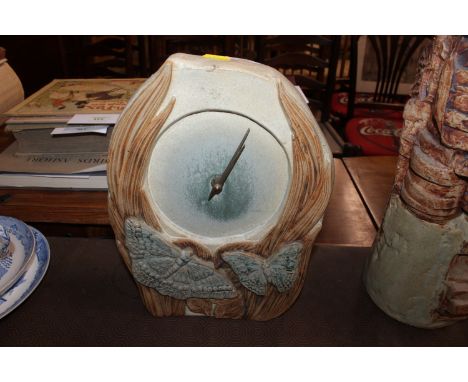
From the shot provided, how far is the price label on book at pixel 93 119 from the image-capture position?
970 millimetres

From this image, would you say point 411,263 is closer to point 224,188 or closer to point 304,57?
point 224,188

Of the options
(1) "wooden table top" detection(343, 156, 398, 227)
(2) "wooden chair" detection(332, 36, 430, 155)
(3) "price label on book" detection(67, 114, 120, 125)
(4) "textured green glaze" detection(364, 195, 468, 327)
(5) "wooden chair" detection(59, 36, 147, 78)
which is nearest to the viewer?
(4) "textured green glaze" detection(364, 195, 468, 327)

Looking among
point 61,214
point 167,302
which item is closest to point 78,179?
point 61,214

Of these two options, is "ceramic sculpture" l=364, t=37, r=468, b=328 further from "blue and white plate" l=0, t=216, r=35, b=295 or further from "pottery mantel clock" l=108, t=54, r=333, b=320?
"blue and white plate" l=0, t=216, r=35, b=295

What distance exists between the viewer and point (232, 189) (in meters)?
0.67

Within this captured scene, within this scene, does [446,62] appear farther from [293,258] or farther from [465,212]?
[293,258]

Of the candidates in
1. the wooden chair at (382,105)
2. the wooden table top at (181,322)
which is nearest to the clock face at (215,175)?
the wooden table top at (181,322)

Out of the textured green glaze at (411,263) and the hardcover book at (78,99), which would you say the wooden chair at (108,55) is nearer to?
the hardcover book at (78,99)

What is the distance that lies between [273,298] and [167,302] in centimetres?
21

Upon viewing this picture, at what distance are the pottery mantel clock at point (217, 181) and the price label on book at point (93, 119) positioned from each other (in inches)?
14.0

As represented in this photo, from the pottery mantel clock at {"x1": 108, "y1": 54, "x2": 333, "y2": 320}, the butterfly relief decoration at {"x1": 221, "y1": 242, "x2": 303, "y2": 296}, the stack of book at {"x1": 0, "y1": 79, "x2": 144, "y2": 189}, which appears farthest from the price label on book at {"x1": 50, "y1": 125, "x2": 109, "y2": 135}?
the butterfly relief decoration at {"x1": 221, "y1": 242, "x2": 303, "y2": 296}

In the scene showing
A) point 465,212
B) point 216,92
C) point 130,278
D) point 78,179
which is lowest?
point 130,278

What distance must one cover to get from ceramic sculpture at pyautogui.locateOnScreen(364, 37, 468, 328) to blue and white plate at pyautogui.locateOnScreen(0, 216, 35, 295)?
706 mm

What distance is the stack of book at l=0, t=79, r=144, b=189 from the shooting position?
1003 mm
